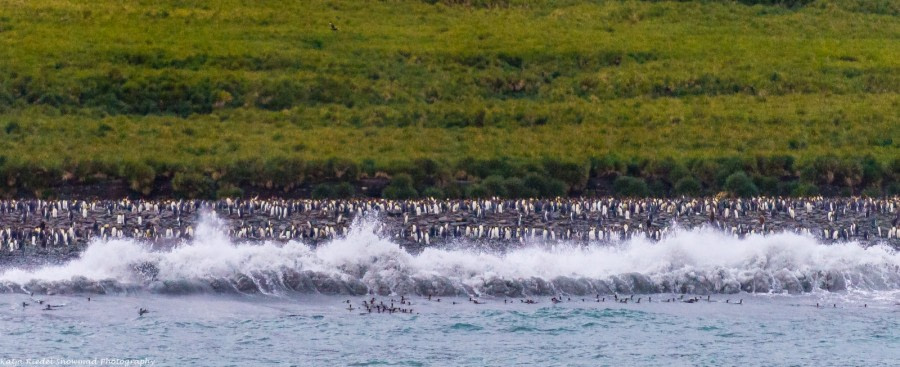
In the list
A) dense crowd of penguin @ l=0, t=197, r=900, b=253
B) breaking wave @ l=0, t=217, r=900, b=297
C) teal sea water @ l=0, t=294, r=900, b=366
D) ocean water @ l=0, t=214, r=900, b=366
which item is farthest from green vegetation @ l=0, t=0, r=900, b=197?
teal sea water @ l=0, t=294, r=900, b=366

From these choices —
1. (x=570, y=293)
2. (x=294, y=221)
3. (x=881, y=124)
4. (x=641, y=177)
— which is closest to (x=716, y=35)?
(x=881, y=124)

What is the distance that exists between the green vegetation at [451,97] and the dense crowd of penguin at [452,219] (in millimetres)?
5043

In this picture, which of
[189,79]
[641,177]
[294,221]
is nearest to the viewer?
[294,221]

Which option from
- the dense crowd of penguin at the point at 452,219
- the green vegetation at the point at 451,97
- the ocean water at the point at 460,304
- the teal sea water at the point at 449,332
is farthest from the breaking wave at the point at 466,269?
the green vegetation at the point at 451,97

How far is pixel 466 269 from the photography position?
33.7 m

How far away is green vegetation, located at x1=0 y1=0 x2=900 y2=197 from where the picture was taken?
2004 inches

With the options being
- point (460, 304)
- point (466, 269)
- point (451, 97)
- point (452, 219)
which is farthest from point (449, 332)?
point (451, 97)

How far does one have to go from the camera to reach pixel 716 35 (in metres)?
74.3

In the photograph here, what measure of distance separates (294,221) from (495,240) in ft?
19.2

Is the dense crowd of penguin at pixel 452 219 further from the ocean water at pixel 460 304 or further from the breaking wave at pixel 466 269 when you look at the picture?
the breaking wave at pixel 466 269

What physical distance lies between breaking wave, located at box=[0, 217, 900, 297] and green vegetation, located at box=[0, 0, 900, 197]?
44.8 ft

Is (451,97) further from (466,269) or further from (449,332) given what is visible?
(449,332)

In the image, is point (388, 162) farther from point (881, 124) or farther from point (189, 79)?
point (881, 124)

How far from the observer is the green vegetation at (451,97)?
50906 millimetres
